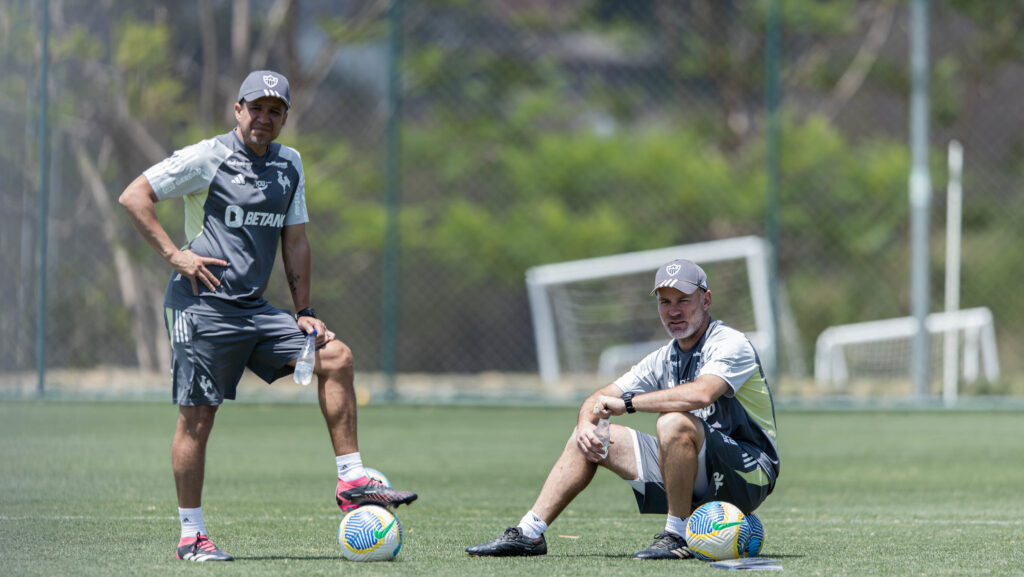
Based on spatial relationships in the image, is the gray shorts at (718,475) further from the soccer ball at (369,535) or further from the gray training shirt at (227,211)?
the gray training shirt at (227,211)

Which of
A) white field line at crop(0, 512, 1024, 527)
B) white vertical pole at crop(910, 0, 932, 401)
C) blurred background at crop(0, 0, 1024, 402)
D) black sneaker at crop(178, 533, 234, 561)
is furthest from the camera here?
white vertical pole at crop(910, 0, 932, 401)

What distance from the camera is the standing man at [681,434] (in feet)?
19.6

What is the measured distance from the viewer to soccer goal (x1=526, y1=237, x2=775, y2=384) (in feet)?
59.2

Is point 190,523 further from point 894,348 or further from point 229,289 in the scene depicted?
point 894,348

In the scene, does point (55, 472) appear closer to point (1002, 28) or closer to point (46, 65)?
point (46, 65)

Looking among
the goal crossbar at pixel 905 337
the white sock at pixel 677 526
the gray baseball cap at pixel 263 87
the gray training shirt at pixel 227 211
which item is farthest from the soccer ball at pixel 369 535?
the goal crossbar at pixel 905 337

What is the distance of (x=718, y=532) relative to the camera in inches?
231

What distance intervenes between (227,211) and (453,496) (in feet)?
10.3

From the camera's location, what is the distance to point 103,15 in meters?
16.4

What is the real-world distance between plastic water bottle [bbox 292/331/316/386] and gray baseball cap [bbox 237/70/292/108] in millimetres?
1015

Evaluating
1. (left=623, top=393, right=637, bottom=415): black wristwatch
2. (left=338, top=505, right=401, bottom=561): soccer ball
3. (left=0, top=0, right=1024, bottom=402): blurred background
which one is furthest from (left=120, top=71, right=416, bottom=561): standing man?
(left=0, top=0, right=1024, bottom=402): blurred background

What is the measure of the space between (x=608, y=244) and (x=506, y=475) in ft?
30.7

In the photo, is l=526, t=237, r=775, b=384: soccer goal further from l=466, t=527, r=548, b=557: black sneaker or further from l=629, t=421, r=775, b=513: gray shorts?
l=466, t=527, r=548, b=557: black sneaker

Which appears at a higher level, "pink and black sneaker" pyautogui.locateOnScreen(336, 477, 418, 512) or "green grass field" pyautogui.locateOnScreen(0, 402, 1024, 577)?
"pink and black sneaker" pyautogui.locateOnScreen(336, 477, 418, 512)
